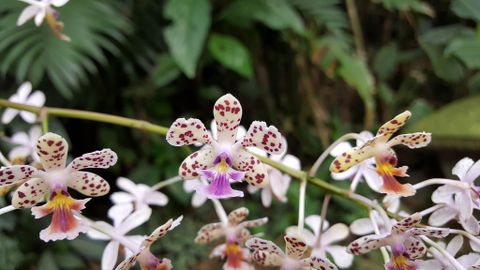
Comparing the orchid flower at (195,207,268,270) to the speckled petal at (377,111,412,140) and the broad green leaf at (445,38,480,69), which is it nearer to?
the speckled petal at (377,111,412,140)

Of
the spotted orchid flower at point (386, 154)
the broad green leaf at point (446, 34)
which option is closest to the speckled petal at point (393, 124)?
the spotted orchid flower at point (386, 154)

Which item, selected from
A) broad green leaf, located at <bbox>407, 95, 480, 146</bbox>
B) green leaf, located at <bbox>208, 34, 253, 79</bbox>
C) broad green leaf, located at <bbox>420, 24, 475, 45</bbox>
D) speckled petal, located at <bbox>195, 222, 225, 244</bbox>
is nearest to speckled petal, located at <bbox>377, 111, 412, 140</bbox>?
speckled petal, located at <bbox>195, 222, 225, 244</bbox>

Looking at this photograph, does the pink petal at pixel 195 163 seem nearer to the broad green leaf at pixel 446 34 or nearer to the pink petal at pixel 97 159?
the pink petal at pixel 97 159

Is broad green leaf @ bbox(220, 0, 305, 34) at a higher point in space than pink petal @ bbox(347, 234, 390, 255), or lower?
lower

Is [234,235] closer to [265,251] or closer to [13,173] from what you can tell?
[265,251]

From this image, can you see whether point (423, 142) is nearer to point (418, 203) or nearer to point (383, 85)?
point (418, 203)

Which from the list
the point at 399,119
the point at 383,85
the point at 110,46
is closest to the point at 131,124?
the point at 399,119
